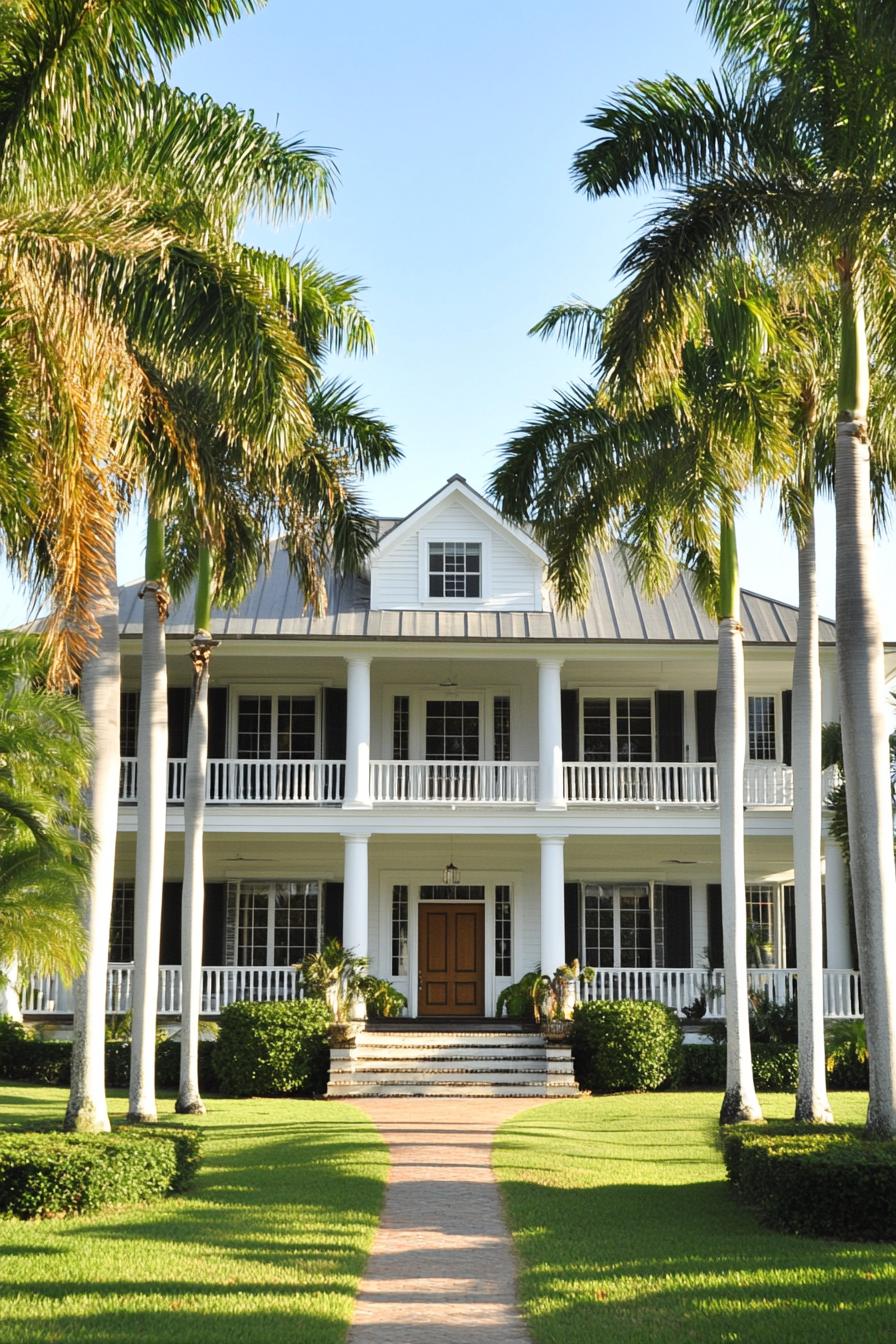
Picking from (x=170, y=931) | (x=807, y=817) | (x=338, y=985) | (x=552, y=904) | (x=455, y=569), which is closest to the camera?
Answer: (x=807, y=817)

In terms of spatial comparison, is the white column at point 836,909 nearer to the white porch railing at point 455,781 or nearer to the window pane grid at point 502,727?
the white porch railing at point 455,781

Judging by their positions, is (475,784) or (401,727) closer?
(475,784)

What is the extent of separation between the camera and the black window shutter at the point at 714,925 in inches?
1041

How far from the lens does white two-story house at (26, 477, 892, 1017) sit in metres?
24.7

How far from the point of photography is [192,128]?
12.0 metres

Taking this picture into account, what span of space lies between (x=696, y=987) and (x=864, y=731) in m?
14.4

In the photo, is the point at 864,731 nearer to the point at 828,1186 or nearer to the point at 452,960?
A: the point at 828,1186

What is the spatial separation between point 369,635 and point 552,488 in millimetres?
8085

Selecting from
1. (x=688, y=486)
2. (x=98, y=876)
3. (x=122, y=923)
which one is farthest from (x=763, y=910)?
(x=98, y=876)

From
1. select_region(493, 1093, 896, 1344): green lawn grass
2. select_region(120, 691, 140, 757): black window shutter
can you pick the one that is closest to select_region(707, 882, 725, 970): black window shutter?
select_region(120, 691, 140, 757): black window shutter

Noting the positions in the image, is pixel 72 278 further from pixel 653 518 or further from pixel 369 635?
pixel 369 635

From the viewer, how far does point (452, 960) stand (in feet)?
87.8

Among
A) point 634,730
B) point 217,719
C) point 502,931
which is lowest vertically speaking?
point 502,931

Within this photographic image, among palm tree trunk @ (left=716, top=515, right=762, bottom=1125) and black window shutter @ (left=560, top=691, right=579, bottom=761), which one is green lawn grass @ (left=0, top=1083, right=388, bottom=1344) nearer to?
palm tree trunk @ (left=716, top=515, right=762, bottom=1125)
